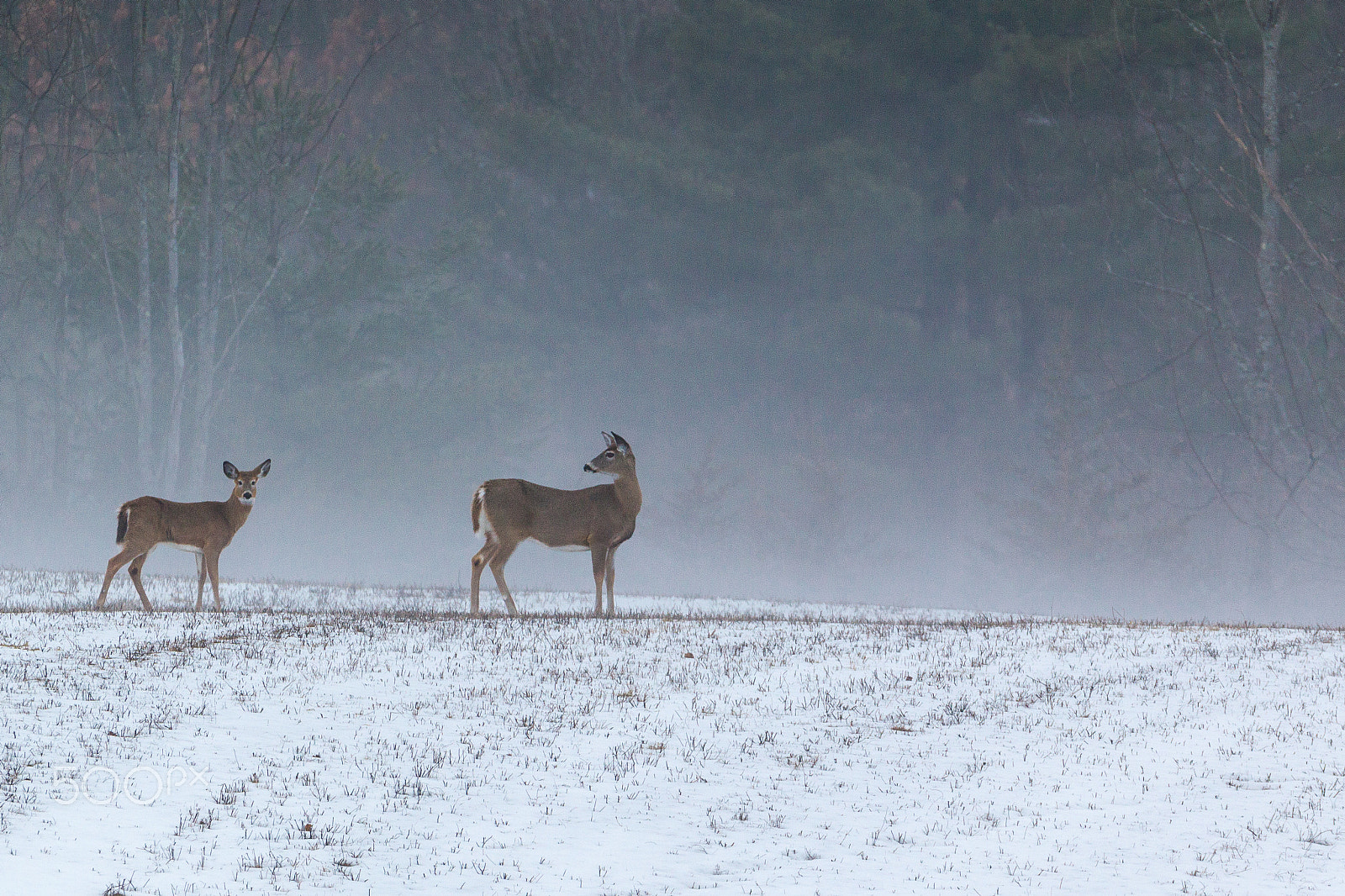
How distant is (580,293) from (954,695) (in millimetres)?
44530

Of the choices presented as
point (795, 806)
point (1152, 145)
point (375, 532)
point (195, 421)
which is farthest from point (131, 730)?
point (375, 532)

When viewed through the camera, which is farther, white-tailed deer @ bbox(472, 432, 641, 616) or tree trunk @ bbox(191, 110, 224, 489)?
tree trunk @ bbox(191, 110, 224, 489)

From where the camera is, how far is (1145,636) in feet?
51.7


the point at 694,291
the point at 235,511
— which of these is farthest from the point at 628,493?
the point at 694,291

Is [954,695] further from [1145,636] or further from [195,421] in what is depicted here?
[195,421]

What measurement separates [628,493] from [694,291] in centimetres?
3690

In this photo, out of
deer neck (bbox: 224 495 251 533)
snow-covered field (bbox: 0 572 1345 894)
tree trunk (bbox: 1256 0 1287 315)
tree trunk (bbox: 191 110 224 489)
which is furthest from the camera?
tree trunk (bbox: 191 110 224 489)

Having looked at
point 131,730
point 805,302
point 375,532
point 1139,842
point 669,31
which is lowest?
point 1139,842

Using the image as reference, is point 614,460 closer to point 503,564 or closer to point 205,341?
point 503,564

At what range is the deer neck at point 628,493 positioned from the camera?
17.6 metres

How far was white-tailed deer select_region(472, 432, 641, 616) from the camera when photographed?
56.2ft

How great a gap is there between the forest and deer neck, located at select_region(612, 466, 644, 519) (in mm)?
22784

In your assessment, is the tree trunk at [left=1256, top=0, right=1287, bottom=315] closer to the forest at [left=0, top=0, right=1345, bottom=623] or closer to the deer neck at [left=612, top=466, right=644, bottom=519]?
the forest at [left=0, top=0, right=1345, bottom=623]

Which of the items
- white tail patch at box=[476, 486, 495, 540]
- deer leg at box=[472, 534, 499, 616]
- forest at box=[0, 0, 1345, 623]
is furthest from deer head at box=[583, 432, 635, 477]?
forest at box=[0, 0, 1345, 623]
